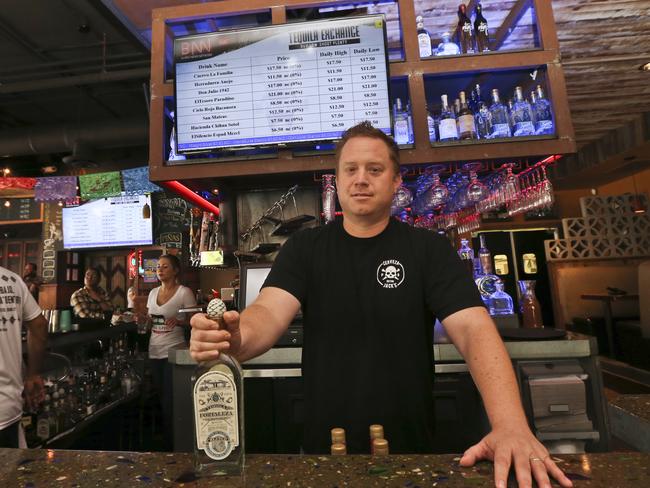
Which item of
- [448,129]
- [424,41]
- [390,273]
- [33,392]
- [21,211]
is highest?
[21,211]

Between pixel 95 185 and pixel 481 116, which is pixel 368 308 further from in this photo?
pixel 95 185

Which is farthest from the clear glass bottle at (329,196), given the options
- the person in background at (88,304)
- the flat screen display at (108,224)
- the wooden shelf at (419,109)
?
the flat screen display at (108,224)

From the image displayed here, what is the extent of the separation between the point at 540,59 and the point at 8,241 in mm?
9390

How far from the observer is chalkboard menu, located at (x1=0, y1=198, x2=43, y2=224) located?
7621mm

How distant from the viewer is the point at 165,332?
3477mm

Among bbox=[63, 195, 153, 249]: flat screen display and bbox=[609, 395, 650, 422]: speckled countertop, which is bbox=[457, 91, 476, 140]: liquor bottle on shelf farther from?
bbox=[63, 195, 153, 249]: flat screen display

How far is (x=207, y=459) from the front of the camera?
712mm

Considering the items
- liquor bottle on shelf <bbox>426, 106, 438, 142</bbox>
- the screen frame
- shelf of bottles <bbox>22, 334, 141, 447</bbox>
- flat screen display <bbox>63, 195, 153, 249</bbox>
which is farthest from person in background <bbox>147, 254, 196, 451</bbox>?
flat screen display <bbox>63, 195, 153, 249</bbox>

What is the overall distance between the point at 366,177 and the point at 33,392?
2.15 m

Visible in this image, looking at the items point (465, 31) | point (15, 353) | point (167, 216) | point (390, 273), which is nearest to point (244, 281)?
point (15, 353)

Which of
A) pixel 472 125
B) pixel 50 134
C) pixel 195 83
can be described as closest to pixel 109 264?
pixel 50 134

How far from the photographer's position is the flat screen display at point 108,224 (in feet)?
22.0

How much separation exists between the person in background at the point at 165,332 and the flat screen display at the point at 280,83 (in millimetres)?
1630

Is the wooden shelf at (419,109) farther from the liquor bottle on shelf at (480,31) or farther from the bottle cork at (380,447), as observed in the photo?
the bottle cork at (380,447)
